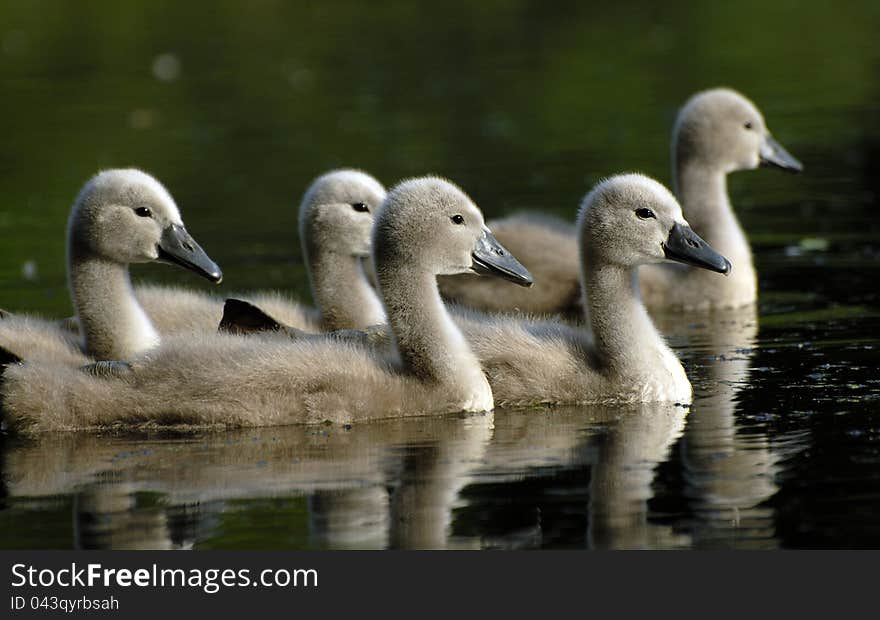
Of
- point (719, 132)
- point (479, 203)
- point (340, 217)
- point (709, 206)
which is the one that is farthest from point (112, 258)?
point (479, 203)

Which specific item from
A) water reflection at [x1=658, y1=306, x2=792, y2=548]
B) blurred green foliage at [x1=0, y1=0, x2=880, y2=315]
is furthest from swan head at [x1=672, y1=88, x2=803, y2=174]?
water reflection at [x1=658, y1=306, x2=792, y2=548]

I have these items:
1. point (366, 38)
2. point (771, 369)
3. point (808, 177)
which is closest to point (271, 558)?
point (771, 369)

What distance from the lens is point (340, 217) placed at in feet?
41.8

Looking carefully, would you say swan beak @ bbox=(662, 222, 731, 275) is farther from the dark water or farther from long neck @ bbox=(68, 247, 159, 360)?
long neck @ bbox=(68, 247, 159, 360)

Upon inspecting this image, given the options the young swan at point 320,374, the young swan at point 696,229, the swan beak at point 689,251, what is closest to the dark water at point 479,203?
the young swan at point 320,374

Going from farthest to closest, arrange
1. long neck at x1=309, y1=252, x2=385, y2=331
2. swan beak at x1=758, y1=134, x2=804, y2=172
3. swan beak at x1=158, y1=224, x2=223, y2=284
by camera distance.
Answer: swan beak at x1=758, y1=134, x2=804, y2=172 → long neck at x1=309, y1=252, x2=385, y2=331 → swan beak at x1=158, y1=224, x2=223, y2=284

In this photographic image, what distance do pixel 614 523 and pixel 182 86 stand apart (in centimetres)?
2605

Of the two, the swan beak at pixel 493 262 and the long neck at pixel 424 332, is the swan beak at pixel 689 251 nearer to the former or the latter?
the swan beak at pixel 493 262

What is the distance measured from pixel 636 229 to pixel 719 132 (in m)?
5.33

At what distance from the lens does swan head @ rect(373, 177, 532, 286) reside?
425 inches

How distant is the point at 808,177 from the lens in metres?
21.1

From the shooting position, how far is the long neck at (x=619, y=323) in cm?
1102

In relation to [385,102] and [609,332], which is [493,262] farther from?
[385,102]

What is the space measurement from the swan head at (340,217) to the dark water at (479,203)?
2397mm
